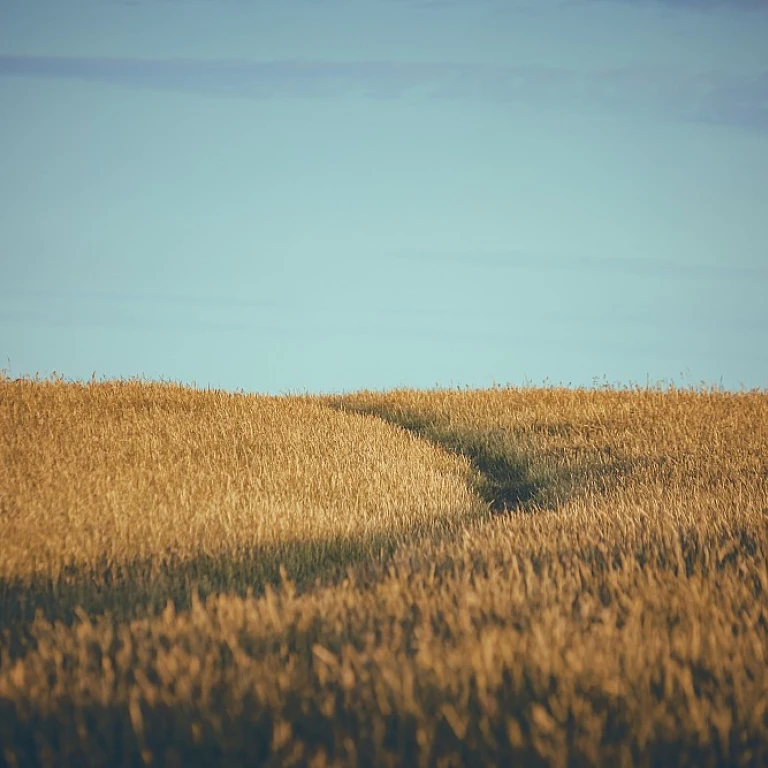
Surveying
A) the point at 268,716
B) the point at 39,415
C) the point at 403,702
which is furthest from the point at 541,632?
the point at 39,415

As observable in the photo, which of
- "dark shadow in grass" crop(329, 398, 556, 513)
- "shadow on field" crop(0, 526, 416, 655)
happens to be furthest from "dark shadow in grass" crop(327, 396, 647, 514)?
"shadow on field" crop(0, 526, 416, 655)

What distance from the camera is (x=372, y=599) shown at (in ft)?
13.2

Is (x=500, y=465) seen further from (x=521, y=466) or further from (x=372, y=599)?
(x=372, y=599)

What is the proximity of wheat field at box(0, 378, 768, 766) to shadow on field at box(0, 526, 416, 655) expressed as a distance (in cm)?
3

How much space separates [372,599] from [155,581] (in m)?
2.63

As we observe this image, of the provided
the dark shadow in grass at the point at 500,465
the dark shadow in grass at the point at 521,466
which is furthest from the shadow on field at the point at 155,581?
the dark shadow in grass at the point at 500,465

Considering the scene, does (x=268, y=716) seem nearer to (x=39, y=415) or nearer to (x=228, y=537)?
(x=228, y=537)

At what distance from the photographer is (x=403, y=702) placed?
9.98ft

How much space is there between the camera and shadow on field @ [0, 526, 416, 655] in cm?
542

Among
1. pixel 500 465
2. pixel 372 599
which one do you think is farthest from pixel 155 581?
pixel 500 465

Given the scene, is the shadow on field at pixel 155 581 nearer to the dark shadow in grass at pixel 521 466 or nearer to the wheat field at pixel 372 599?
the wheat field at pixel 372 599

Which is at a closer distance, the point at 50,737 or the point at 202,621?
the point at 50,737

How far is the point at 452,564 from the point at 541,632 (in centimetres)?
189

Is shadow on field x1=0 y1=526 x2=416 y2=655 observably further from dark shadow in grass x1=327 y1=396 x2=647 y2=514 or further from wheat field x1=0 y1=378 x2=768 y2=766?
dark shadow in grass x1=327 y1=396 x2=647 y2=514
